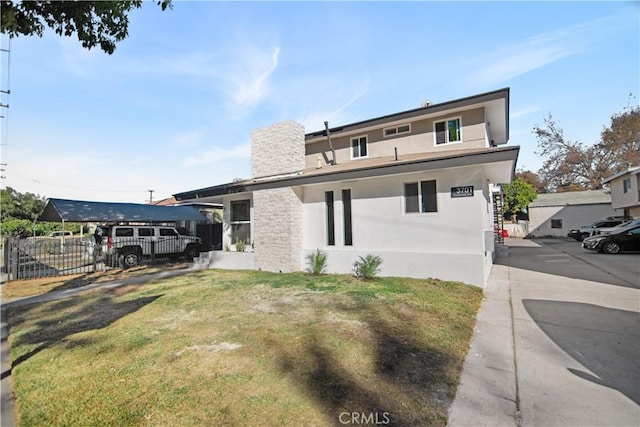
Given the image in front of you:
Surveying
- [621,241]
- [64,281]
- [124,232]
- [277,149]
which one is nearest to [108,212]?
[124,232]

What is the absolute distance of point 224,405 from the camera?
288 centimetres

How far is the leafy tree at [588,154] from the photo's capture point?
3431 centimetres

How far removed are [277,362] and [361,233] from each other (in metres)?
6.59

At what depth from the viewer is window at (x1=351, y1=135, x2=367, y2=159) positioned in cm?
1257

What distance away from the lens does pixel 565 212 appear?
29953 millimetres

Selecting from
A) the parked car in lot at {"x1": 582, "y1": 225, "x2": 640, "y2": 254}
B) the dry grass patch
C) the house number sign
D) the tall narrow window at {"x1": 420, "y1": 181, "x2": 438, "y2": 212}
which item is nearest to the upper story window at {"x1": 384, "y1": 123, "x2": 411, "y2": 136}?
the tall narrow window at {"x1": 420, "y1": 181, "x2": 438, "y2": 212}

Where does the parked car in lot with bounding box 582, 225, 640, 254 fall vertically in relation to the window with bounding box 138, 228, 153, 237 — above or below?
below

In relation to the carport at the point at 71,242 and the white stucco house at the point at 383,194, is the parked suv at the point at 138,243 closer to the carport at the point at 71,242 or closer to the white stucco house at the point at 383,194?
the carport at the point at 71,242

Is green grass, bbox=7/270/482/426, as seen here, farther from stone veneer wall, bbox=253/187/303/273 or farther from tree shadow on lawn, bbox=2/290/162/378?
stone veneer wall, bbox=253/187/303/273

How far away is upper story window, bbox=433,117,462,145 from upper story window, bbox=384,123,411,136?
1002 mm

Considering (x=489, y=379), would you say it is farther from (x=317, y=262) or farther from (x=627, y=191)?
(x=627, y=191)

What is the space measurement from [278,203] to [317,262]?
264 centimetres

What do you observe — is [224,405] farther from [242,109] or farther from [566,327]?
[242,109]

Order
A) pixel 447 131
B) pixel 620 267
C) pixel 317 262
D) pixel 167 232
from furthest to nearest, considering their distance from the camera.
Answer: pixel 167 232 < pixel 620 267 < pixel 447 131 < pixel 317 262
